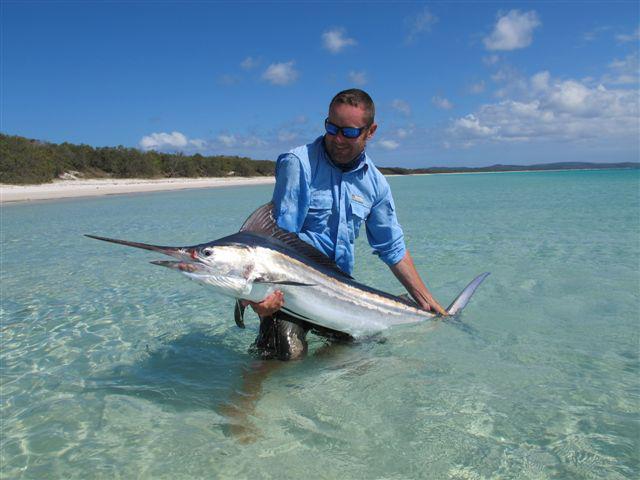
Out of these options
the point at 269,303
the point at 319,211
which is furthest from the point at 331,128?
the point at 269,303

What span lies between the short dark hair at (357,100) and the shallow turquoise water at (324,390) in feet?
6.73

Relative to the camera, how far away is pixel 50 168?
129ft

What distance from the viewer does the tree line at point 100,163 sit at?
116ft

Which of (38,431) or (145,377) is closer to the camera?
(38,431)

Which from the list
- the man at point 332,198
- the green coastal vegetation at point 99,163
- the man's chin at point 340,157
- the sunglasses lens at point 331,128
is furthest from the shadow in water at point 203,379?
the green coastal vegetation at point 99,163

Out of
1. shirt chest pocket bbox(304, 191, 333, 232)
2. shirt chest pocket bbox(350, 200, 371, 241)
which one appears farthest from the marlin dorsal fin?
shirt chest pocket bbox(350, 200, 371, 241)

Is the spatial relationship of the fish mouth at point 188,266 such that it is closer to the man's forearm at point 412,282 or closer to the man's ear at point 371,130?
the man's ear at point 371,130

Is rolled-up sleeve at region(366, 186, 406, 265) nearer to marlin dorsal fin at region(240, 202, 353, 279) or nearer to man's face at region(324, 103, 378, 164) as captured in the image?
man's face at region(324, 103, 378, 164)

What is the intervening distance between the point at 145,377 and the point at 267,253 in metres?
1.81

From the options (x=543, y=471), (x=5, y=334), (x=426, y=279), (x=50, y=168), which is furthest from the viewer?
(x=50, y=168)

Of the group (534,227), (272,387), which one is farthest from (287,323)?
(534,227)

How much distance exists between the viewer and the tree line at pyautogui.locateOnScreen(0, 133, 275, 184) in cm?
3540

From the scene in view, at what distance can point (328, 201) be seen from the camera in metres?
3.83

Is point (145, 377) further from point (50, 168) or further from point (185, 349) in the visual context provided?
point (50, 168)
